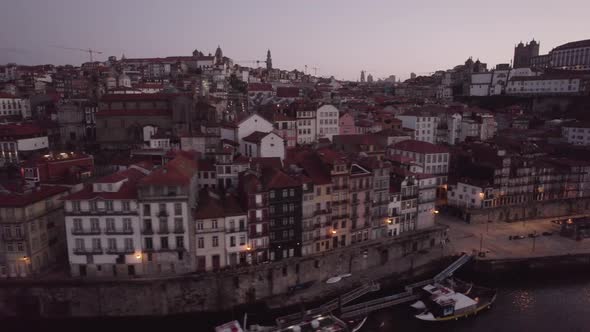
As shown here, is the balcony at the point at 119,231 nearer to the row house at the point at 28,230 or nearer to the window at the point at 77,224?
the window at the point at 77,224

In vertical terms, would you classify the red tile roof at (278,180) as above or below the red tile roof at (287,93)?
below

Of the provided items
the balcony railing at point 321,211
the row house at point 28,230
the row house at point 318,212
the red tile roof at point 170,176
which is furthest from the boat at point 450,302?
the row house at point 28,230

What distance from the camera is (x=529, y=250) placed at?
212 ft

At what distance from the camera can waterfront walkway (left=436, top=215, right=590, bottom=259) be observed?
210 ft

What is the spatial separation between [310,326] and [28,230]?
31.4 metres

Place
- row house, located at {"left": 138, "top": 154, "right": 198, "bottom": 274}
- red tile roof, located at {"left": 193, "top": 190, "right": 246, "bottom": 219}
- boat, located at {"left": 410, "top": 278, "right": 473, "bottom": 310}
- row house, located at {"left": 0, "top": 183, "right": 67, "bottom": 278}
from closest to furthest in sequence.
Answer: row house, located at {"left": 0, "top": 183, "right": 67, "bottom": 278} → row house, located at {"left": 138, "top": 154, "right": 198, "bottom": 274} → red tile roof, located at {"left": 193, "top": 190, "right": 246, "bottom": 219} → boat, located at {"left": 410, "top": 278, "right": 473, "bottom": 310}

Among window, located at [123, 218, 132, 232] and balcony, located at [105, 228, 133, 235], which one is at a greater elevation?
window, located at [123, 218, 132, 232]

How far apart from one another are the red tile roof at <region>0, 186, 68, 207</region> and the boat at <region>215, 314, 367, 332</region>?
24.1 metres

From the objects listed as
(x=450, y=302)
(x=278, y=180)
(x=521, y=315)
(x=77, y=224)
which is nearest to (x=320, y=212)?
(x=278, y=180)

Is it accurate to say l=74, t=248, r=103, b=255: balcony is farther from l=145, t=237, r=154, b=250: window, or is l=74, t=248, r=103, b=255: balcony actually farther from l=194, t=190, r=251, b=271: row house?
l=194, t=190, r=251, b=271: row house

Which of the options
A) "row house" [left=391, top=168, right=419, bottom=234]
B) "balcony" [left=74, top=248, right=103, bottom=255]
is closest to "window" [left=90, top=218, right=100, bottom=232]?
"balcony" [left=74, top=248, right=103, bottom=255]

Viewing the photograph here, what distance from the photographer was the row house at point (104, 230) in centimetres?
4631

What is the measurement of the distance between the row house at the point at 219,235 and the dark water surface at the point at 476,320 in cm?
587

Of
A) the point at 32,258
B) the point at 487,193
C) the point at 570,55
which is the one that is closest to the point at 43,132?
the point at 32,258
